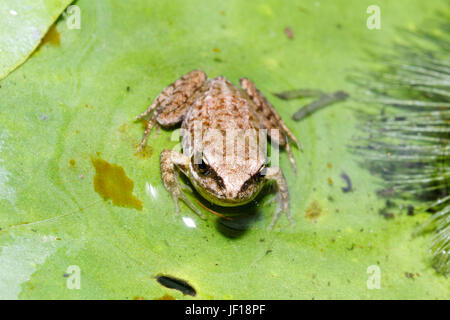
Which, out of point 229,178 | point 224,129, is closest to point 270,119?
point 224,129

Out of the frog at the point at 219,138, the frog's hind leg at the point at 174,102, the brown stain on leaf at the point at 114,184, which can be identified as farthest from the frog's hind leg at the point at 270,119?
the brown stain on leaf at the point at 114,184

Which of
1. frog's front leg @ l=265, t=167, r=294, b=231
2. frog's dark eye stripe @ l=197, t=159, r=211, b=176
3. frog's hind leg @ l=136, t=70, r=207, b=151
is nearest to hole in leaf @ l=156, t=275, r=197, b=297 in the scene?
frog's dark eye stripe @ l=197, t=159, r=211, b=176

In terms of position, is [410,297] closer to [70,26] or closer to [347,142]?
[347,142]

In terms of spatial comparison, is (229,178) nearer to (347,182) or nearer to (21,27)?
(347,182)

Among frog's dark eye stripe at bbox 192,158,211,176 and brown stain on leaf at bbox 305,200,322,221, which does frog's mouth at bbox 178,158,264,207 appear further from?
brown stain on leaf at bbox 305,200,322,221


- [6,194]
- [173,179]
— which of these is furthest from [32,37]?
[173,179]
